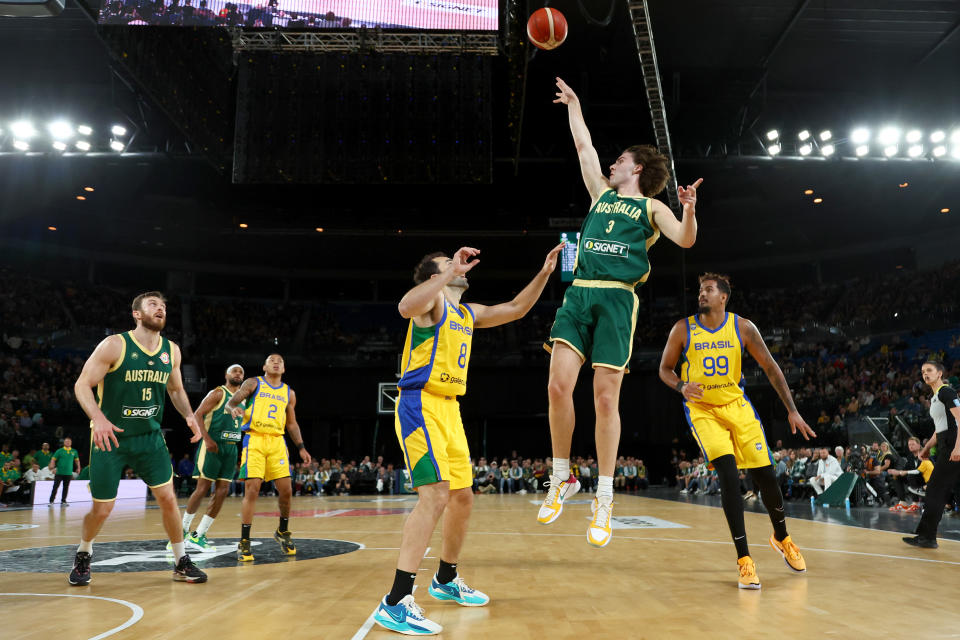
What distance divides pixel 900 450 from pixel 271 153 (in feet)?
46.8

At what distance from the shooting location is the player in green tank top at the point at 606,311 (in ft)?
13.9

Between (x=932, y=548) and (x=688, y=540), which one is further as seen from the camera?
(x=688, y=540)

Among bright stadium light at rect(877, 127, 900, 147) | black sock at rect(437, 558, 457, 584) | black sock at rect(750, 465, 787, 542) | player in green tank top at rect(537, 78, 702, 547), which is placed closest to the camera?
player in green tank top at rect(537, 78, 702, 547)

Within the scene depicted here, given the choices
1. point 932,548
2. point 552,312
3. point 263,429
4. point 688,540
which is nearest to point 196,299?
point 552,312

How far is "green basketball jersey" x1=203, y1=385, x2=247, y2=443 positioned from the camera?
26.6ft

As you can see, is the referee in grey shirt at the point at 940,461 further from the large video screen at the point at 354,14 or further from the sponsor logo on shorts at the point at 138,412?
the large video screen at the point at 354,14

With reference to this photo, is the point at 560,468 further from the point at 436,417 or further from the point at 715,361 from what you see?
the point at 715,361

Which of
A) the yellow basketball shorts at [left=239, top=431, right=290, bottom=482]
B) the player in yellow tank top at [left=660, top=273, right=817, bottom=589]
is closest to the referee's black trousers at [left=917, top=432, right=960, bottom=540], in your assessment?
the player in yellow tank top at [left=660, top=273, right=817, bottom=589]

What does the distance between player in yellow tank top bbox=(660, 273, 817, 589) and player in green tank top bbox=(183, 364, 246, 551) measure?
16.1 ft

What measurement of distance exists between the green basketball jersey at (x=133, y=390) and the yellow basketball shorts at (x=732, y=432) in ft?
13.8

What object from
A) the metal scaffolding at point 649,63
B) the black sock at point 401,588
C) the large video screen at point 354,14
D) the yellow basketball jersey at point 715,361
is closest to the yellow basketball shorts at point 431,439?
the black sock at point 401,588

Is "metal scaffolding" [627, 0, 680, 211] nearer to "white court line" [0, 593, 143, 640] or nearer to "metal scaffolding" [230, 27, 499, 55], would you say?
"metal scaffolding" [230, 27, 499, 55]

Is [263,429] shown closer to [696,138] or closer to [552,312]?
[696,138]

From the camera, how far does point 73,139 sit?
57.0 ft
